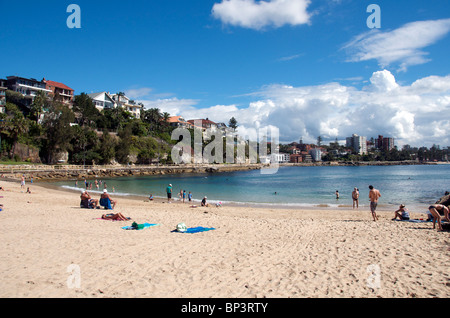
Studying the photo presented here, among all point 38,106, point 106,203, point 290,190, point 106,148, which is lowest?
point 290,190

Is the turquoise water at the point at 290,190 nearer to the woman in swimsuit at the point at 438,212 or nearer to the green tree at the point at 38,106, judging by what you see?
the woman in swimsuit at the point at 438,212

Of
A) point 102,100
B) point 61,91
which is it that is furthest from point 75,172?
point 102,100

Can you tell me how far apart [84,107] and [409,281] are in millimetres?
79380

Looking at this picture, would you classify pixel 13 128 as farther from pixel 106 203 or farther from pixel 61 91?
pixel 106 203

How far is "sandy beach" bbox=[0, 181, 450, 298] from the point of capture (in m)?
5.09

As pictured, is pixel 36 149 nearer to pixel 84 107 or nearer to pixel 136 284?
pixel 84 107

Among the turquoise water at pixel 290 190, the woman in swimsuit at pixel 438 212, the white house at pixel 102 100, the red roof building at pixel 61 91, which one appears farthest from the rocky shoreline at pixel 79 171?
the woman in swimsuit at pixel 438 212

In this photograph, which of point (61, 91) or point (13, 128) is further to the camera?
point (61, 91)

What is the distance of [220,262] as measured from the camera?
6.63 m

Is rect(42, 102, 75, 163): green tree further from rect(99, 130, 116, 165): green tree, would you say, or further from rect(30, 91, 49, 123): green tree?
rect(99, 130, 116, 165): green tree

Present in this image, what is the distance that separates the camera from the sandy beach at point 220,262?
5.09m

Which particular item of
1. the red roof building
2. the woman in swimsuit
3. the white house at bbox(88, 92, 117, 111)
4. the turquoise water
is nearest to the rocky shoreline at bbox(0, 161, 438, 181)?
the turquoise water

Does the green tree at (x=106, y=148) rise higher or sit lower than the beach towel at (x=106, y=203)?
higher
